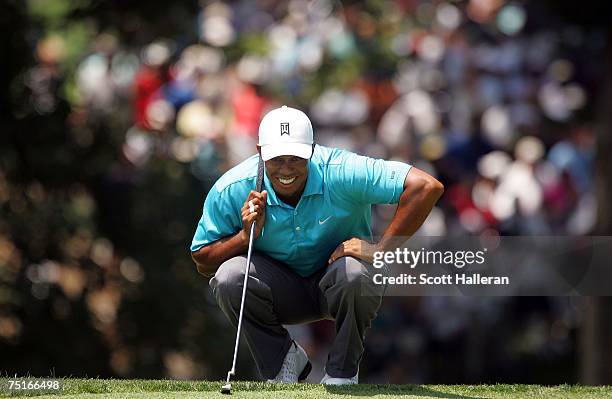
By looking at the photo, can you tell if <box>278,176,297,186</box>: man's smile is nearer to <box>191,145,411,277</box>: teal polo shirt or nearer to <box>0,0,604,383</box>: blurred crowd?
<box>191,145,411,277</box>: teal polo shirt

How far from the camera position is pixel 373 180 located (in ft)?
20.7

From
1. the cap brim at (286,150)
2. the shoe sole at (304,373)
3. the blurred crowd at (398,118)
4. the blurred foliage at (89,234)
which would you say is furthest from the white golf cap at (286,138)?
the blurred foliage at (89,234)

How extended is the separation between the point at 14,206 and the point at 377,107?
107 inches

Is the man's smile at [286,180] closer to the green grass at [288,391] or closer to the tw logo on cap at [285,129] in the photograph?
the tw logo on cap at [285,129]

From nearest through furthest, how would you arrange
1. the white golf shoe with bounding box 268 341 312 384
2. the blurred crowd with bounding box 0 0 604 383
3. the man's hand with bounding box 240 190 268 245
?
the man's hand with bounding box 240 190 268 245 < the white golf shoe with bounding box 268 341 312 384 < the blurred crowd with bounding box 0 0 604 383

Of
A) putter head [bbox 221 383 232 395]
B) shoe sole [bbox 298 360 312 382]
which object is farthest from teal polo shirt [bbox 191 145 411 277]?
putter head [bbox 221 383 232 395]

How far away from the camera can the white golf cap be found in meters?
6.23

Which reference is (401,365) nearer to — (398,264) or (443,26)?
(443,26)

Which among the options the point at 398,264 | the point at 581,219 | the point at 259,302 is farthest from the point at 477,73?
the point at 259,302

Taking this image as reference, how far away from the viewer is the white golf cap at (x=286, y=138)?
6.23m

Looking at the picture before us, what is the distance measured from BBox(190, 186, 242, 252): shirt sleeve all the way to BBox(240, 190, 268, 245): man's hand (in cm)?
9

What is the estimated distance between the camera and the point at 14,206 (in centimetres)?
1191

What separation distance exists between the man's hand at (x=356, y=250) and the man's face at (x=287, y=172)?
0.98ft

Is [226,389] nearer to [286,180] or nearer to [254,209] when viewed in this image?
[254,209]
